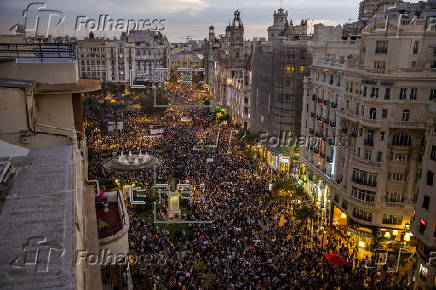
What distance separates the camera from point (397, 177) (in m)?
28.4

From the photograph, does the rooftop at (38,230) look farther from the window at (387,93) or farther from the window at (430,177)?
the window at (387,93)

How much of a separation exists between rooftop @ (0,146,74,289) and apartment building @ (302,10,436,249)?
25.1 m

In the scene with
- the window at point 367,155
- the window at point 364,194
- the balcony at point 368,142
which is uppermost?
the balcony at point 368,142

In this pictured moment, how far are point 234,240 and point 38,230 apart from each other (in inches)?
887

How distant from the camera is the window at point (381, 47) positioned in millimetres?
27544

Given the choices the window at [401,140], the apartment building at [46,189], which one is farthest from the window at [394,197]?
the apartment building at [46,189]

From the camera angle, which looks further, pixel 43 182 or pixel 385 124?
pixel 385 124

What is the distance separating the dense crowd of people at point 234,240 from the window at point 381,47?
48.0 feet

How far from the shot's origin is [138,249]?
83.1 feet

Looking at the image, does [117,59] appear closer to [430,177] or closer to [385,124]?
[385,124]

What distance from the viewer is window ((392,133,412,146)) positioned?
90.6 ft

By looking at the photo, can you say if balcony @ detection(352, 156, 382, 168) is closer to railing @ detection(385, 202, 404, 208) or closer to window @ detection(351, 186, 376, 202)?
window @ detection(351, 186, 376, 202)

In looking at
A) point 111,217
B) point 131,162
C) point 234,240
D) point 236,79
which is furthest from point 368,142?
point 236,79
